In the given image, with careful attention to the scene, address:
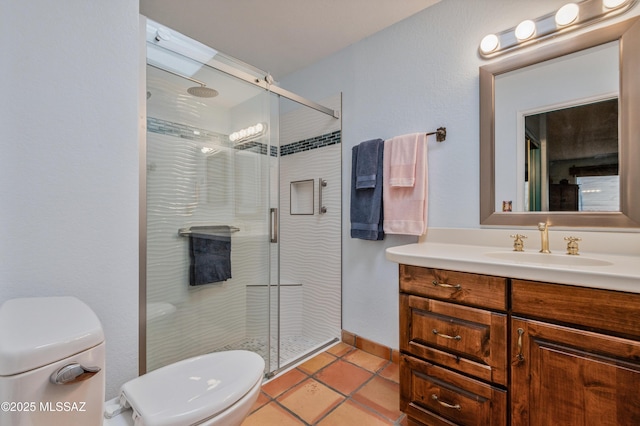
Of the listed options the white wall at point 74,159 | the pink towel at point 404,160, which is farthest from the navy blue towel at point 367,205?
the white wall at point 74,159

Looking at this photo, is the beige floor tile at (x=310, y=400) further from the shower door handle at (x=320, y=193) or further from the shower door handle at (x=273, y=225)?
the shower door handle at (x=320, y=193)

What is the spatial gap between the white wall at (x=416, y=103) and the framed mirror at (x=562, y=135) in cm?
9

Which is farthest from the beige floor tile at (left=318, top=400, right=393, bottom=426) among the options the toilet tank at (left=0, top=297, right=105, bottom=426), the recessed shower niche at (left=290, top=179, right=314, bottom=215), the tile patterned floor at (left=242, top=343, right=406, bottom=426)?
the recessed shower niche at (left=290, top=179, right=314, bottom=215)

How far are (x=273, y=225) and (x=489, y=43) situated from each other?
1.69 meters

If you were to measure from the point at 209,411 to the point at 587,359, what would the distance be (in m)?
1.18

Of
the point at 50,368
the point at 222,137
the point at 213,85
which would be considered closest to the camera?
the point at 50,368

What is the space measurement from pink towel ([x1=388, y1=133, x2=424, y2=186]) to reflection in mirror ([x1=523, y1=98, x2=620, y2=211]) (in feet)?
1.85

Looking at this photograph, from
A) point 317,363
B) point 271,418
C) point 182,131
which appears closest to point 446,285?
point 271,418

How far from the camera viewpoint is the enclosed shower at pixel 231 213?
1.38 m

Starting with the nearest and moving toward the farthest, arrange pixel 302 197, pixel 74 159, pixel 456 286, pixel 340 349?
1. pixel 74 159
2. pixel 456 286
3. pixel 340 349
4. pixel 302 197

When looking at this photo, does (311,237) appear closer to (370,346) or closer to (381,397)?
(370,346)

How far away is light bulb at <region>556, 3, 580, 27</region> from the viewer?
50.0 inches

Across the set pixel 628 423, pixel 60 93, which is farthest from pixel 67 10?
pixel 628 423

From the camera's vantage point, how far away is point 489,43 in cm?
149
